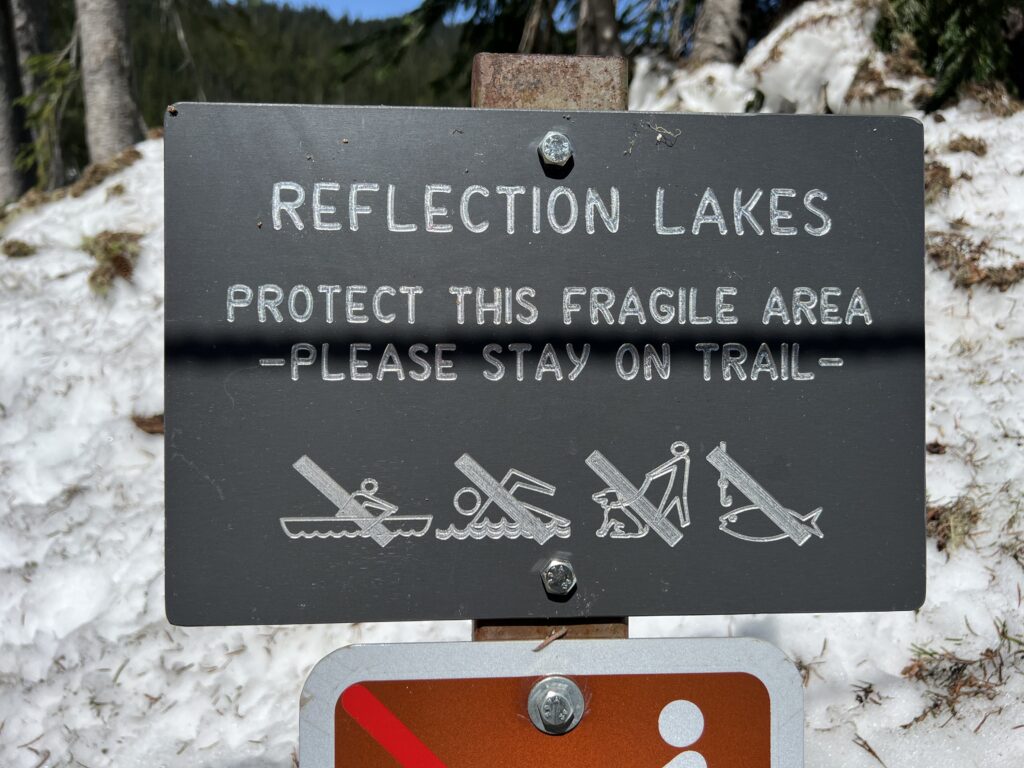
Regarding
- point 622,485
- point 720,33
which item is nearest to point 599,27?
point 720,33

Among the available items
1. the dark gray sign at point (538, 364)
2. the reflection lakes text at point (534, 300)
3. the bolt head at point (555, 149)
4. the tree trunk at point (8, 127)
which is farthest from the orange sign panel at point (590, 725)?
the tree trunk at point (8, 127)

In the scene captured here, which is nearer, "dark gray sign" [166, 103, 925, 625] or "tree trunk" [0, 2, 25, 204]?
"dark gray sign" [166, 103, 925, 625]

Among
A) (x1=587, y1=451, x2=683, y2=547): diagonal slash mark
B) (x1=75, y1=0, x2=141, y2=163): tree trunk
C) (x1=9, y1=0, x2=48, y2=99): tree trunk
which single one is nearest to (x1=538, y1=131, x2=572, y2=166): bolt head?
(x1=587, y1=451, x2=683, y2=547): diagonal slash mark

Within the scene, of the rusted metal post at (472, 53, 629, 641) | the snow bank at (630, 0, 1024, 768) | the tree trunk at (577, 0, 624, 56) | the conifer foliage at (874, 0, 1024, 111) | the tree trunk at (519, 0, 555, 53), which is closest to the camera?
the rusted metal post at (472, 53, 629, 641)

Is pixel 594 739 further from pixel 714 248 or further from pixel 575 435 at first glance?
pixel 714 248

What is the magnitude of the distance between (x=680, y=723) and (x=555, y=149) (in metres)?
0.84

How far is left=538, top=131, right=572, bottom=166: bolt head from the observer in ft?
4.02

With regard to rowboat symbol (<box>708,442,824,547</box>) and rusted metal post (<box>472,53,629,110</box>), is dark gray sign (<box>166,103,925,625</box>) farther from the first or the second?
rusted metal post (<box>472,53,629,110</box>)

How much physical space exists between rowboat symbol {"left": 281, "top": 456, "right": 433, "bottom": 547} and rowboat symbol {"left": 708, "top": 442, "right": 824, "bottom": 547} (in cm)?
45

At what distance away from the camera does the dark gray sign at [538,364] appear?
1193 mm

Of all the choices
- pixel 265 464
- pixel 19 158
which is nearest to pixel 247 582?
pixel 265 464

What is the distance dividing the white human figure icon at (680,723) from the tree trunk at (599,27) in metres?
5.47

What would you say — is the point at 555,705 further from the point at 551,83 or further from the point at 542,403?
the point at 551,83

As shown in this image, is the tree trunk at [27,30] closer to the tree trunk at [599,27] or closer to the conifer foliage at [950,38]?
the tree trunk at [599,27]
